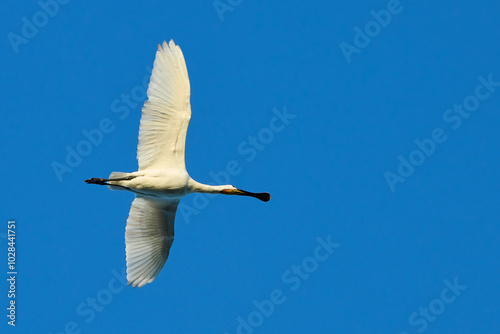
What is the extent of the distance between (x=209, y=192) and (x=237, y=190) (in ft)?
2.09

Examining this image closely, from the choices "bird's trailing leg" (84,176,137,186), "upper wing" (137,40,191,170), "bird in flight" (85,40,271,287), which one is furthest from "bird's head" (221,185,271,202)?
"bird's trailing leg" (84,176,137,186)

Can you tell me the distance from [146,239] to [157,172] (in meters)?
1.60

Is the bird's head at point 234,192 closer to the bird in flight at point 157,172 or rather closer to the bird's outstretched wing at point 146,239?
the bird in flight at point 157,172

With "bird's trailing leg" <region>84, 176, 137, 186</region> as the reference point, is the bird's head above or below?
below

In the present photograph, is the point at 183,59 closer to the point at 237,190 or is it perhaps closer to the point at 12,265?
the point at 237,190

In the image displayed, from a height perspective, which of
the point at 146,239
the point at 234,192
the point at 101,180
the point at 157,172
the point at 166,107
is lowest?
the point at 234,192

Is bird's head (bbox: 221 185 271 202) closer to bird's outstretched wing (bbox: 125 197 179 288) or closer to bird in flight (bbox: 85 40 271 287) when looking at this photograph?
bird in flight (bbox: 85 40 271 287)

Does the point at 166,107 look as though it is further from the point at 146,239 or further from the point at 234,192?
the point at 146,239

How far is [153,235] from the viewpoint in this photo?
60.9 ft

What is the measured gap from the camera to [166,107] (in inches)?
697

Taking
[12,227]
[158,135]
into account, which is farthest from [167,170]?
[12,227]

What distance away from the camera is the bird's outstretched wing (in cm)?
1833

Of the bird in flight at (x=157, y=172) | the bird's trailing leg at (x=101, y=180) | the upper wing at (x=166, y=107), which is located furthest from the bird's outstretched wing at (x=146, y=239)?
the upper wing at (x=166, y=107)

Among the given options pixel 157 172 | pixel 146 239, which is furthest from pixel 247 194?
pixel 146 239
